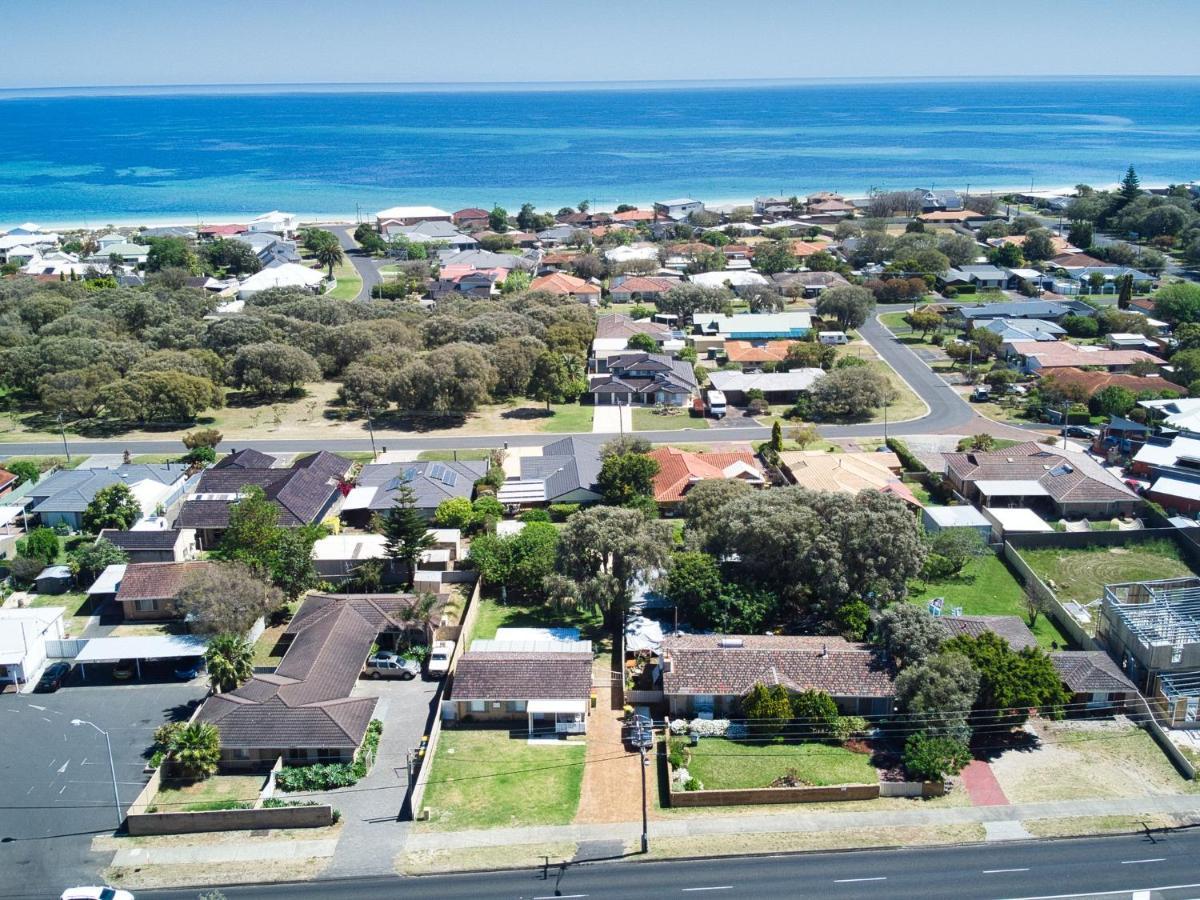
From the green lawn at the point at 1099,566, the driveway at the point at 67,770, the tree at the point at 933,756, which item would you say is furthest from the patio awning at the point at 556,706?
the green lawn at the point at 1099,566

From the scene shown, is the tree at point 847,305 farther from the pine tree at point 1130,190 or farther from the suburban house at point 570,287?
the pine tree at point 1130,190

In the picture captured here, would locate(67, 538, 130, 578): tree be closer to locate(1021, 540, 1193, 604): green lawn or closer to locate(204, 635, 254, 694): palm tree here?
locate(204, 635, 254, 694): palm tree

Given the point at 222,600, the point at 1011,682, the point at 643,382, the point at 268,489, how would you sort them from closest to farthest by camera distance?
1. the point at 1011,682
2. the point at 222,600
3. the point at 268,489
4. the point at 643,382

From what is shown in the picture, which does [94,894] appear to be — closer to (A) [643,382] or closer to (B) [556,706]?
(B) [556,706]

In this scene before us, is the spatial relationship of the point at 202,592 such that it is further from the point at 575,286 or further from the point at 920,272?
the point at 920,272

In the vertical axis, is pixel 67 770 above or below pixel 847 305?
above

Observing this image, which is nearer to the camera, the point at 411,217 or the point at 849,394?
the point at 849,394

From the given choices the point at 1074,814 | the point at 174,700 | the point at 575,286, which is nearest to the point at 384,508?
the point at 174,700

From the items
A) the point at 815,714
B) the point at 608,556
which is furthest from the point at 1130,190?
the point at 815,714
